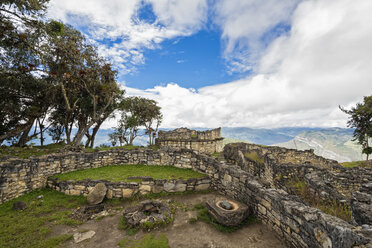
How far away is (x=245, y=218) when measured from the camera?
18.9 ft

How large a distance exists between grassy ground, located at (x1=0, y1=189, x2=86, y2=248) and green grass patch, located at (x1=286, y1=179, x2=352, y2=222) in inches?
394

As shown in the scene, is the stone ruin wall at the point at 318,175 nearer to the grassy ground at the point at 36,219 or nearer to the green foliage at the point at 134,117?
the grassy ground at the point at 36,219

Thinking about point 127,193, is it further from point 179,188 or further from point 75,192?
point 75,192

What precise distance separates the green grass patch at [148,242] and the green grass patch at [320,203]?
625 centimetres

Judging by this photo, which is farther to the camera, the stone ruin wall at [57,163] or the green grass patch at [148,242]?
the stone ruin wall at [57,163]

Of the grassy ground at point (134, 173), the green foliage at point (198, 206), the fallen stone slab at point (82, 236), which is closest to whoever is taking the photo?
the fallen stone slab at point (82, 236)

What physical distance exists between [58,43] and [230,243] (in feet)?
78.9

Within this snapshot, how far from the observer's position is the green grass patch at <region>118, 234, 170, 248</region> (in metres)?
4.79

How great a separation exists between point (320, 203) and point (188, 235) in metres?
6.48

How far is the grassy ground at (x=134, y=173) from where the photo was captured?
9734mm

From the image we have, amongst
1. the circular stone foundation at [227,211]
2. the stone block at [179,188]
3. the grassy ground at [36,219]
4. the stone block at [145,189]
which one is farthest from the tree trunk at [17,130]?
the circular stone foundation at [227,211]

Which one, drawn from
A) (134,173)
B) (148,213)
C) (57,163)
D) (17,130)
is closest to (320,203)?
(148,213)

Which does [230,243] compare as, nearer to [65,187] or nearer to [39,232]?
[39,232]

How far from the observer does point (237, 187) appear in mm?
7258
